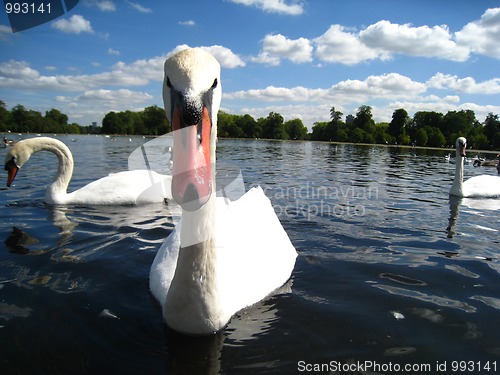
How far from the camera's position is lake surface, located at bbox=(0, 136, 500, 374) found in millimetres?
3104

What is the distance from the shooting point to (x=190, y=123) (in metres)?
2.39

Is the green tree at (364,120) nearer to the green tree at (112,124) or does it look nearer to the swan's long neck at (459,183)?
the green tree at (112,124)

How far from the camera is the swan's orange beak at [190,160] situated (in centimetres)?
239

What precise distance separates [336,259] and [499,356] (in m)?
2.50

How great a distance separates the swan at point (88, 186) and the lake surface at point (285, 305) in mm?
1058

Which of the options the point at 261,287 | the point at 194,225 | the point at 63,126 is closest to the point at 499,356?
the point at 261,287

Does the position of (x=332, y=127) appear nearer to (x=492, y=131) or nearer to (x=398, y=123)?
(x=398, y=123)

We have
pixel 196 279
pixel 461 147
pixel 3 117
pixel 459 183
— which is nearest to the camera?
pixel 196 279

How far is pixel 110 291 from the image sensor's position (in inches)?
169

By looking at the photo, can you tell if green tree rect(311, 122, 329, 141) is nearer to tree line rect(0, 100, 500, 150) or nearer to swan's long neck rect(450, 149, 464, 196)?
tree line rect(0, 100, 500, 150)

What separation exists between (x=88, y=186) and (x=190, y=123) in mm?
7654

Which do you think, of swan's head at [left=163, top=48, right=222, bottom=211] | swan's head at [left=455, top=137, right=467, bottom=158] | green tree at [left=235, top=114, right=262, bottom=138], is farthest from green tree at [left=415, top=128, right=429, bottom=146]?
swan's head at [left=163, top=48, right=222, bottom=211]

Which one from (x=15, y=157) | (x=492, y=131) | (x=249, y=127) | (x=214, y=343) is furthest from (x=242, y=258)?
(x=249, y=127)

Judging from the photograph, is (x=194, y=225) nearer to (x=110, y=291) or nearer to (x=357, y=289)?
(x=110, y=291)
